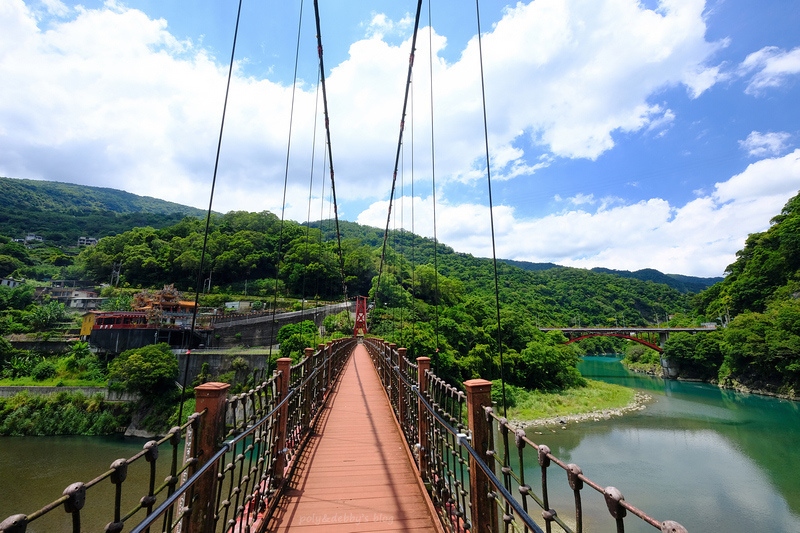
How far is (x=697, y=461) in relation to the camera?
1455cm

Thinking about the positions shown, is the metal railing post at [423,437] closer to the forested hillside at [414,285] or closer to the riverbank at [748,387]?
the forested hillside at [414,285]

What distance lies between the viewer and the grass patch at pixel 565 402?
20578mm

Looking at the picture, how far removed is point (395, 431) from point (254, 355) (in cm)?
2079

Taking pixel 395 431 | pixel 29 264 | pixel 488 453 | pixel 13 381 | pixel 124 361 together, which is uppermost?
pixel 29 264

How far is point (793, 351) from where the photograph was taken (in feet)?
65.0

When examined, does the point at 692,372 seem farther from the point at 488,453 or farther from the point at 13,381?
the point at 13,381

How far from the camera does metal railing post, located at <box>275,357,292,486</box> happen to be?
3.00 metres

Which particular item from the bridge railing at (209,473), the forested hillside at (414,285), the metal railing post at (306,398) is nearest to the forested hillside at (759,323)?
the forested hillside at (414,285)

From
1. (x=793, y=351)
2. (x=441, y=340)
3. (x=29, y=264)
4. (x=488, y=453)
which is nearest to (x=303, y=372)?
(x=488, y=453)

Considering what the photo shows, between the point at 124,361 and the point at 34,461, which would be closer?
the point at 34,461

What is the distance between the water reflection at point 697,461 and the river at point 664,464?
41 mm

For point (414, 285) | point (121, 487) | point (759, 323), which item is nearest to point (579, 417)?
point (414, 285)

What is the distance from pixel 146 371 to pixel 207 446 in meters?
24.1

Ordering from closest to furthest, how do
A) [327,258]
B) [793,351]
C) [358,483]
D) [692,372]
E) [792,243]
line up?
[358,483]
[793,351]
[792,243]
[692,372]
[327,258]
